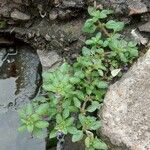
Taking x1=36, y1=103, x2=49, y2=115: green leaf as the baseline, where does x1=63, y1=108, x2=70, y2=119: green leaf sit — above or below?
above

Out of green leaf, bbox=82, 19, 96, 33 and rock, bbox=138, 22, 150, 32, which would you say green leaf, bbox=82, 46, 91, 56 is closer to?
green leaf, bbox=82, 19, 96, 33

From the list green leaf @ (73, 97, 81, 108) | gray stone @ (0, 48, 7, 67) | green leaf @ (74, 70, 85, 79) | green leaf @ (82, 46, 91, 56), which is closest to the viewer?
green leaf @ (73, 97, 81, 108)

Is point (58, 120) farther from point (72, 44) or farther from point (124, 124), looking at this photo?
point (72, 44)

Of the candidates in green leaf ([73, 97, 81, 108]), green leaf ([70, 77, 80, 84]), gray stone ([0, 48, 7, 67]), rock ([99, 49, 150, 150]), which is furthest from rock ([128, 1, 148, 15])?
gray stone ([0, 48, 7, 67])

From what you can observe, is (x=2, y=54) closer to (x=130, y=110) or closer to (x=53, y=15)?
(x=53, y=15)

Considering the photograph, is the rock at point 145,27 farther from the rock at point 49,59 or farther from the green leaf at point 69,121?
the green leaf at point 69,121

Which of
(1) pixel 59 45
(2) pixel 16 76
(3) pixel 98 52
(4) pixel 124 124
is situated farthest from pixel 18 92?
(4) pixel 124 124
